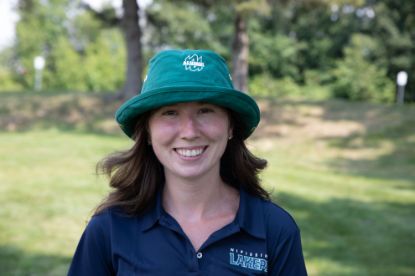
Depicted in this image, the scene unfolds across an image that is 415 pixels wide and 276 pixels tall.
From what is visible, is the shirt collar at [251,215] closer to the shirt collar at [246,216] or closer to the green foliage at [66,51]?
the shirt collar at [246,216]

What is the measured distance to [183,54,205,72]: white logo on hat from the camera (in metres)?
1.85

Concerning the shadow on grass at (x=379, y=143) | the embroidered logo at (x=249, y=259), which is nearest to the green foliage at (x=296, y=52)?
the shadow on grass at (x=379, y=143)

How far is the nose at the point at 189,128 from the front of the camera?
1.88 metres

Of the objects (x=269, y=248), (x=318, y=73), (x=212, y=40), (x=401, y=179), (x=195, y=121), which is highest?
(x=212, y=40)

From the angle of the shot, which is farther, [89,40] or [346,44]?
[89,40]

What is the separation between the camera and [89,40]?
55406 mm

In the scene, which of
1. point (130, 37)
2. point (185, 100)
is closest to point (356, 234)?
point (185, 100)

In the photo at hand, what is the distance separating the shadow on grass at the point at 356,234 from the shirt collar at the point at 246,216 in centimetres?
374

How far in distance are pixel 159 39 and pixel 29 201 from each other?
36139 millimetres

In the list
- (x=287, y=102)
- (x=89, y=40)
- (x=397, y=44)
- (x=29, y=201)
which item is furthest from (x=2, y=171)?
(x=89, y=40)

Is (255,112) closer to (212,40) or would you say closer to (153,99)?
(153,99)

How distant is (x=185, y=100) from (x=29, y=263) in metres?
4.06

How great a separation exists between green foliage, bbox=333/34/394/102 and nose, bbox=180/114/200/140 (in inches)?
1351

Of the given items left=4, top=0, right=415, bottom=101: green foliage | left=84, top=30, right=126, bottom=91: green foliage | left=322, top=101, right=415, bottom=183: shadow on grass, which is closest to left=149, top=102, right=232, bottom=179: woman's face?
left=322, top=101, right=415, bottom=183: shadow on grass
